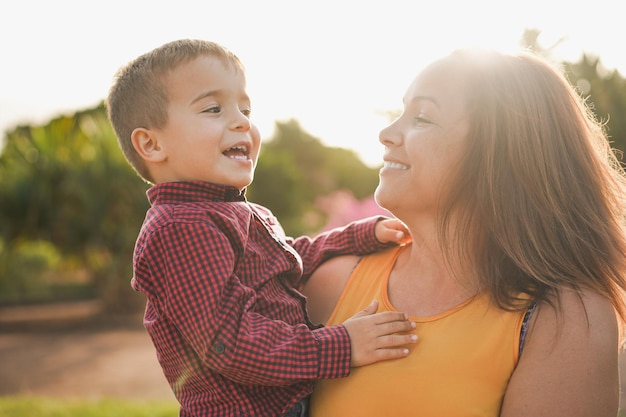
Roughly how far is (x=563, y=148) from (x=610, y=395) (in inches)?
28.4

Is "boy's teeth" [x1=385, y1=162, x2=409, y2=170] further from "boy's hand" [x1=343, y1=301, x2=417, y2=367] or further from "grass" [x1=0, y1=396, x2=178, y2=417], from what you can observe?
"grass" [x1=0, y1=396, x2=178, y2=417]

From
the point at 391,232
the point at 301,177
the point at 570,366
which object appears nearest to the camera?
the point at 570,366

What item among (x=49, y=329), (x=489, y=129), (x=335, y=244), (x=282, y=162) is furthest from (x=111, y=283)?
(x=489, y=129)

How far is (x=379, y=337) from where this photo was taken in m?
1.84

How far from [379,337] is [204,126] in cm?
83

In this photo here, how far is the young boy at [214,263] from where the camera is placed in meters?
1.77

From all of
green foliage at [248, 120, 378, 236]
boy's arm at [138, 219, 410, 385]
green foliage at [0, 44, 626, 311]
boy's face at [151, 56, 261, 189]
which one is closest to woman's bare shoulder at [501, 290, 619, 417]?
boy's arm at [138, 219, 410, 385]

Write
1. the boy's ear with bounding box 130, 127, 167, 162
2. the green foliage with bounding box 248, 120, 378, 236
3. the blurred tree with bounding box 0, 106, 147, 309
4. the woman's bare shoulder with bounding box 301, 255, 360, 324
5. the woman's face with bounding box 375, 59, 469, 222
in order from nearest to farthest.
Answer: the woman's face with bounding box 375, 59, 469, 222
the boy's ear with bounding box 130, 127, 167, 162
the woman's bare shoulder with bounding box 301, 255, 360, 324
the blurred tree with bounding box 0, 106, 147, 309
the green foliage with bounding box 248, 120, 378, 236

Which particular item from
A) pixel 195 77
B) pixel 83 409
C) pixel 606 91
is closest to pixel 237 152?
pixel 195 77

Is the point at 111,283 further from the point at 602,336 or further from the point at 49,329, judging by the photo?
the point at 602,336

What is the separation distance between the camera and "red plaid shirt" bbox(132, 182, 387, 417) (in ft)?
5.75

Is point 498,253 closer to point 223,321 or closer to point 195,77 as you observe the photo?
point 223,321

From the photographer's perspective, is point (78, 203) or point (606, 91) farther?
point (78, 203)

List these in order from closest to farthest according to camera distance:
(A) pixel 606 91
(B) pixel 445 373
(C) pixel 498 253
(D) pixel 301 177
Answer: (B) pixel 445 373, (C) pixel 498 253, (A) pixel 606 91, (D) pixel 301 177
